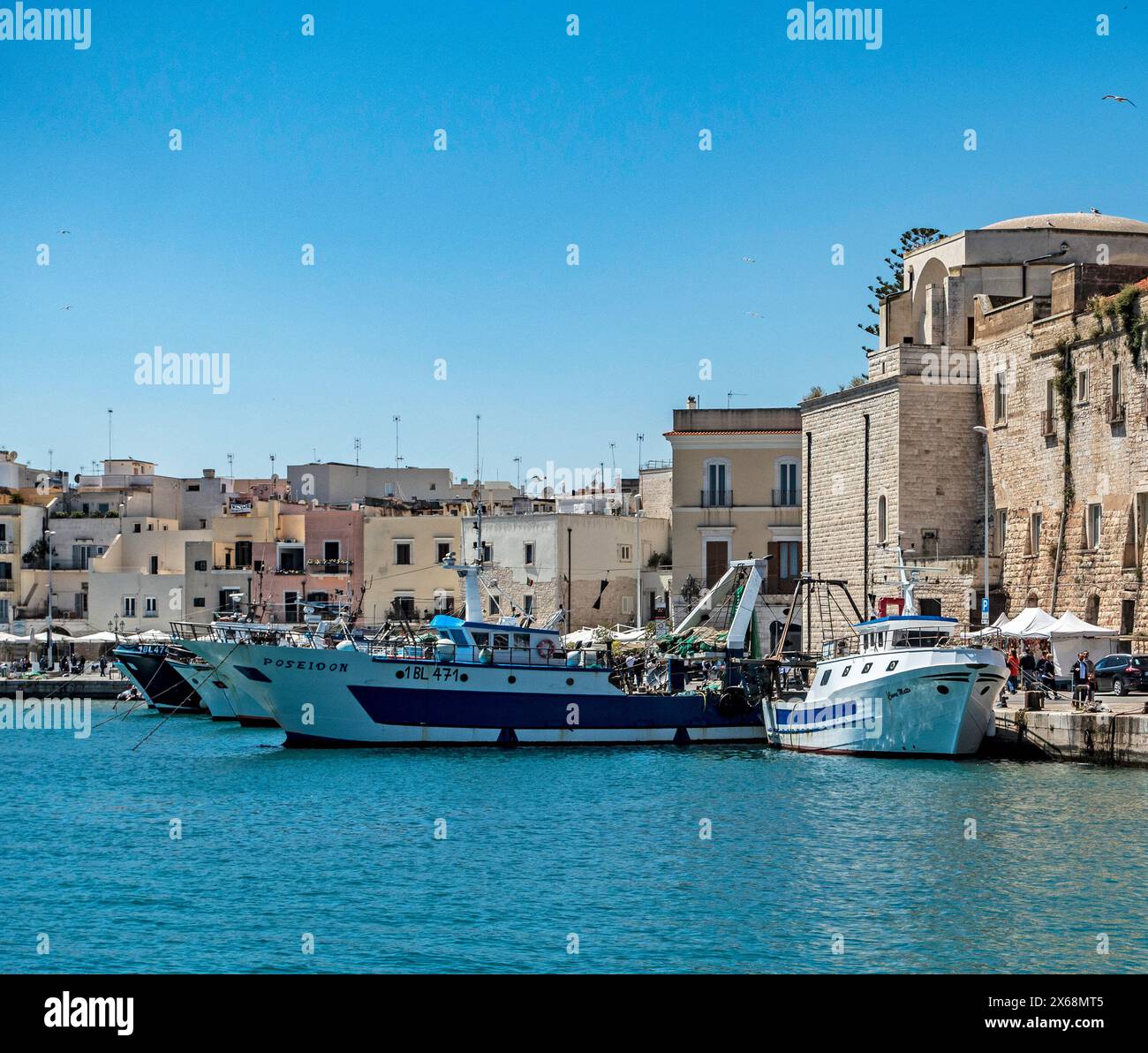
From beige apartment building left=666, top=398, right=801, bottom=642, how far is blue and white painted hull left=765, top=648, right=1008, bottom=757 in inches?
766

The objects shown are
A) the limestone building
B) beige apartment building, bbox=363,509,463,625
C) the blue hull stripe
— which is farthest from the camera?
beige apartment building, bbox=363,509,463,625

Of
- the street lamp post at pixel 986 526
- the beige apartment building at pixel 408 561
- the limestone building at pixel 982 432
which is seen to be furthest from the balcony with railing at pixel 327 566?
the street lamp post at pixel 986 526

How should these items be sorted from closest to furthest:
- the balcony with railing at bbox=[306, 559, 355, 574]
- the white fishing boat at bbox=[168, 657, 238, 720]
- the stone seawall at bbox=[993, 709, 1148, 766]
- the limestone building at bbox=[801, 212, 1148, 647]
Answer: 1. the stone seawall at bbox=[993, 709, 1148, 766]
2. the limestone building at bbox=[801, 212, 1148, 647]
3. the white fishing boat at bbox=[168, 657, 238, 720]
4. the balcony with railing at bbox=[306, 559, 355, 574]

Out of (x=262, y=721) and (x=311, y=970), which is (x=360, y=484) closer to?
(x=262, y=721)

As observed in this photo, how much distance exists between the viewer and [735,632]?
38.0 metres

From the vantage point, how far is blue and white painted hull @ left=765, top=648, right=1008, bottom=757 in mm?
30656

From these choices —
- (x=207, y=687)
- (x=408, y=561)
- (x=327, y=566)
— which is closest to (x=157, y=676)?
(x=207, y=687)

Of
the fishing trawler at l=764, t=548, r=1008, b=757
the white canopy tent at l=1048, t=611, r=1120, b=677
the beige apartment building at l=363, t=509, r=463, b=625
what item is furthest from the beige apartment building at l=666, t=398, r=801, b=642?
the fishing trawler at l=764, t=548, r=1008, b=757

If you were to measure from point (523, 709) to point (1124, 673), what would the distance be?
13147 millimetres

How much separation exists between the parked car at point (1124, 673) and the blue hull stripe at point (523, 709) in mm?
9283

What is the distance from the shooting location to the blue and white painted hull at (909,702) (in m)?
30.7

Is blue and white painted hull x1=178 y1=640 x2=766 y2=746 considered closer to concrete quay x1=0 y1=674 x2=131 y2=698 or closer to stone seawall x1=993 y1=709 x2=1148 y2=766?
stone seawall x1=993 y1=709 x2=1148 y2=766
